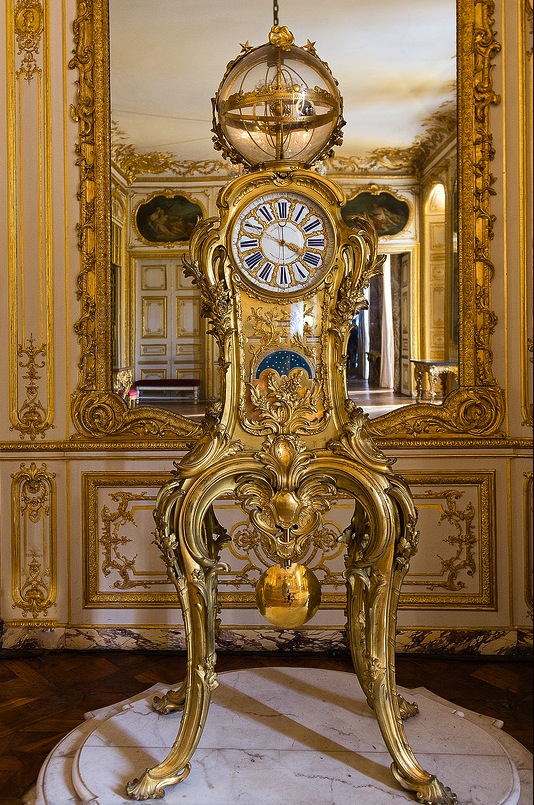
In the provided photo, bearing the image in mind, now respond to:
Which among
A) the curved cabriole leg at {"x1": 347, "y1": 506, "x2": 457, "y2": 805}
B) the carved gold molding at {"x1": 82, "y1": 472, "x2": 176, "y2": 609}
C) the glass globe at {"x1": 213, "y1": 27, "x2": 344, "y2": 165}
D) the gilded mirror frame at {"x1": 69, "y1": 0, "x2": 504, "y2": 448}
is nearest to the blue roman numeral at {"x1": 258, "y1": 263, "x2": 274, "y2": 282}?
the glass globe at {"x1": 213, "y1": 27, "x2": 344, "y2": 165}

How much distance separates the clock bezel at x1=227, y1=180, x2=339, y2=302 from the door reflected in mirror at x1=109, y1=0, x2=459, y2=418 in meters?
0.95

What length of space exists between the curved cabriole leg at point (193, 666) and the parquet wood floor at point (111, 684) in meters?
0.41

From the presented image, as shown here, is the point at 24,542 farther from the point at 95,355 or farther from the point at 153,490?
the point at 95,355

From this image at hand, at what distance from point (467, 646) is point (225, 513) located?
1.10 m

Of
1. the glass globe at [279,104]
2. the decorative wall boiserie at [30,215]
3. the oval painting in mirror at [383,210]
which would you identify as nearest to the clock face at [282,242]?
the glass globe at [279,104]

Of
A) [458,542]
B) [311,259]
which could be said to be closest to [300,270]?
[311,259]

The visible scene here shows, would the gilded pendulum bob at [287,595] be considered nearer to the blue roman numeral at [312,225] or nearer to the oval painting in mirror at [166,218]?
the blue roman numeral at [312,225]

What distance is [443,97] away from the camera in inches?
120

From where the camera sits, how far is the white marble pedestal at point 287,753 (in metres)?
1.96

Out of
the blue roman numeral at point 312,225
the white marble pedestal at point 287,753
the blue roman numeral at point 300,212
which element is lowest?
the white marble pedestal at point 287,753

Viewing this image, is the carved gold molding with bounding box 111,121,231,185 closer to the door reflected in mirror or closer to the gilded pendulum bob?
the door reflected in mirror

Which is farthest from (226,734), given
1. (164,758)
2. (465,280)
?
(465,280)

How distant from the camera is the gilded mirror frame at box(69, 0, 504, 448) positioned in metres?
3.02

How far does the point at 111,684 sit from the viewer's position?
2.80 meters
